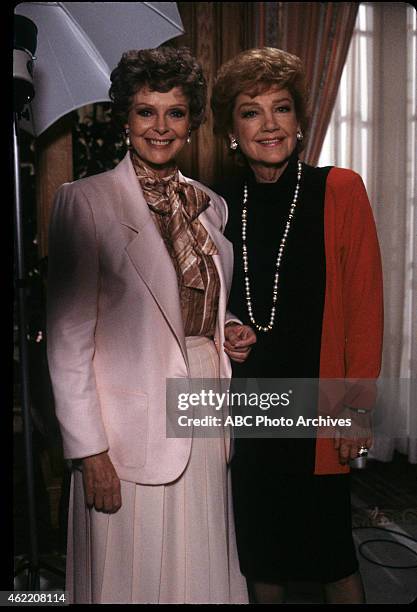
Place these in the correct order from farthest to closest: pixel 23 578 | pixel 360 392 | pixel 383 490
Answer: pixel 383 490 → pixel 23 578 → pixel 360 392

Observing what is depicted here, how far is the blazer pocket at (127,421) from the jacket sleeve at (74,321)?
0.16 ft

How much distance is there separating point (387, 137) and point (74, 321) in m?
1.92

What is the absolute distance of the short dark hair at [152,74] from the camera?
3.80ft

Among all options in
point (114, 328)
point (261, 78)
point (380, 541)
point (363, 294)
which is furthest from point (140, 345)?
point (380, 541)

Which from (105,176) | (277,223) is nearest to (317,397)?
(277,223)

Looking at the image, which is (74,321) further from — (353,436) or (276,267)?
(353,436)

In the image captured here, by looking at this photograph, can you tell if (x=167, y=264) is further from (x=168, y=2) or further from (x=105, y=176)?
(x=168, y=2)

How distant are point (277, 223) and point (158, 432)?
1.91ft

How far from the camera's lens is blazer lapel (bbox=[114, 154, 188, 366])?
3.77 ft

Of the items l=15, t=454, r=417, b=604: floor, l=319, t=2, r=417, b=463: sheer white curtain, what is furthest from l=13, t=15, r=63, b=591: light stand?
l=319, t=2, r=417, b=463: sheer white curtain

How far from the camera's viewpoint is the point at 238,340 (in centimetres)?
127

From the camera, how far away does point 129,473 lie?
1.19 metres

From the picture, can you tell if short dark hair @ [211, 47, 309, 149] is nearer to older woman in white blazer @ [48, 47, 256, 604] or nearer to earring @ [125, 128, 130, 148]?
older woman in white blazer @ [48, 47, 256, 604]

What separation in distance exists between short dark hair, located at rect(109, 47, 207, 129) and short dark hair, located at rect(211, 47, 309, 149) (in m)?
0.13
